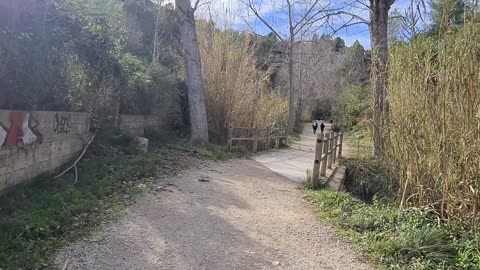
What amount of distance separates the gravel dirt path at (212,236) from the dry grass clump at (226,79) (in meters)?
5.66

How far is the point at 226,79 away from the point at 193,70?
156 centimetres

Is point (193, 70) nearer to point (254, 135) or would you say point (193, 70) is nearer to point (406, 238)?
point (254, 135)

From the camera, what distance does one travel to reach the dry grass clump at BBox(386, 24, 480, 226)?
434 cm

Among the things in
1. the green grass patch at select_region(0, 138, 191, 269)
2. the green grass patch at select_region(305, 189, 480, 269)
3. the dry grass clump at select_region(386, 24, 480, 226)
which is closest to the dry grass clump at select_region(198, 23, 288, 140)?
the green grass patch at select_region(0, 138, 191, 269)

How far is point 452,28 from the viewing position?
4.77m

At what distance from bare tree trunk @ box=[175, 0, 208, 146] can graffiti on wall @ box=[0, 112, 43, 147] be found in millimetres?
5675

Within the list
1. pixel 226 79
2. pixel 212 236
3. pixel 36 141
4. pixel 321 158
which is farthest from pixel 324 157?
pixel 36 141

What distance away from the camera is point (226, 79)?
461 inches

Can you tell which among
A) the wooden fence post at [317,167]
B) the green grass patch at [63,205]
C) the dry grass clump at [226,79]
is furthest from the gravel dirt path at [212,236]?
the dry grass clump at [226,79]

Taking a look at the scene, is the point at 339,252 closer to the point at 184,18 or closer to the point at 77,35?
the point at 77,35

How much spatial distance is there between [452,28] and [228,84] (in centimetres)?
759

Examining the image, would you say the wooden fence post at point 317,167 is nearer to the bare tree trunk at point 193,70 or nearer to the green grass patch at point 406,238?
the green grass patch at point 406,238

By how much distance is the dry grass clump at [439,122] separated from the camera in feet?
14.2

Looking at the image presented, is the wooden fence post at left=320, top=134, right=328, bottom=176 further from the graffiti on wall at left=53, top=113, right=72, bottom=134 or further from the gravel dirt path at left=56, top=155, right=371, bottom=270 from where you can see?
the graffiti on wall at left=53, top=113, right=72, bottom=134
